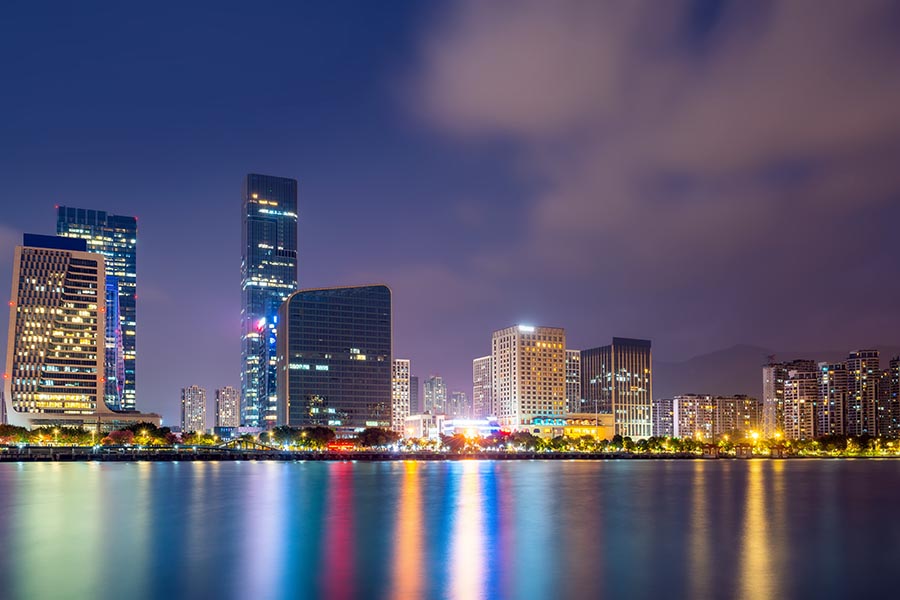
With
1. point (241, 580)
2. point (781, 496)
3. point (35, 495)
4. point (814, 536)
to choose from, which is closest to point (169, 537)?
point (241, 580)

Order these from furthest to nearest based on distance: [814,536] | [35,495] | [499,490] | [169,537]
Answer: [499,490] < [35,495] < [814,536] < [169,537]

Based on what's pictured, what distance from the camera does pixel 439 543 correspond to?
169ft

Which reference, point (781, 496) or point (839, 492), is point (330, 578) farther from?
point (839, 492)

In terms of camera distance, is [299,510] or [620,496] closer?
[299,510]

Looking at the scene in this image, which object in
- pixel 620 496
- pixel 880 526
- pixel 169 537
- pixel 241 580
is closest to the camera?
pixel 241 580

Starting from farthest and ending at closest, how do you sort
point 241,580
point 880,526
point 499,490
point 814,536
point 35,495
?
point 499,490, point 35,495, point 880,526, point 814,536, point 241,580

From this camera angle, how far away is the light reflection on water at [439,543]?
3772cm

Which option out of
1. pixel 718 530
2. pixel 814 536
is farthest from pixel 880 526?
pixel 718 530

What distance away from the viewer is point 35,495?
82938mm

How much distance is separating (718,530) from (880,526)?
50.5ft

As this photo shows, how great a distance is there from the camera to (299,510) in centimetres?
7181

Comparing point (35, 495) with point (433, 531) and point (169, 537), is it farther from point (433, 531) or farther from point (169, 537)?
point (433, 531)

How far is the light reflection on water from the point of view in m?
37.7

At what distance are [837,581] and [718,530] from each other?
19.8m
